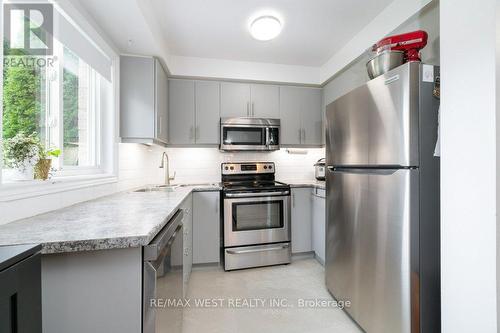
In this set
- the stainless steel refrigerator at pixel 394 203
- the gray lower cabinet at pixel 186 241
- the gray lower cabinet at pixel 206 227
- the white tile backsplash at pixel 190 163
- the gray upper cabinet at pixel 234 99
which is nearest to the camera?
the stainless steel refrigerator at pixel 394 203

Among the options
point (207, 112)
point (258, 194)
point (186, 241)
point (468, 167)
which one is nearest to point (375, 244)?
point (468, 167)

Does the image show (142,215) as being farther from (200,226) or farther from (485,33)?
(485,33)

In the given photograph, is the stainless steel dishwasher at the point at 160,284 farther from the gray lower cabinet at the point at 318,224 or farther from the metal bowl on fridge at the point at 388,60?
the gray lower cabinet at the point at 318,224

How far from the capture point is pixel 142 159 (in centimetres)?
264

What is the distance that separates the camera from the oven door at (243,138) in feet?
9.17

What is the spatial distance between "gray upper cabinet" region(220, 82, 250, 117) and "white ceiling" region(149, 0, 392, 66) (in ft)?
1.06

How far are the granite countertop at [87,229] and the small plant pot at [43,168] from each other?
20 centimetres

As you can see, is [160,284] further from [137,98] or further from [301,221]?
[301,221]

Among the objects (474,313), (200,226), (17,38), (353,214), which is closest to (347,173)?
(353,214)

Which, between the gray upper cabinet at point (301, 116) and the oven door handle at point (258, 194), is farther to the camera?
the gray upper cabinet at point (301, 116)

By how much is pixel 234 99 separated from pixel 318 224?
6.00 ft

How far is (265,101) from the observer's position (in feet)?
9.74

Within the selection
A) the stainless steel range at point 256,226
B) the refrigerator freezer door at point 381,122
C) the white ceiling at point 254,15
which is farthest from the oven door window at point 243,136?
the refrigerator freezer door at point 381,122
